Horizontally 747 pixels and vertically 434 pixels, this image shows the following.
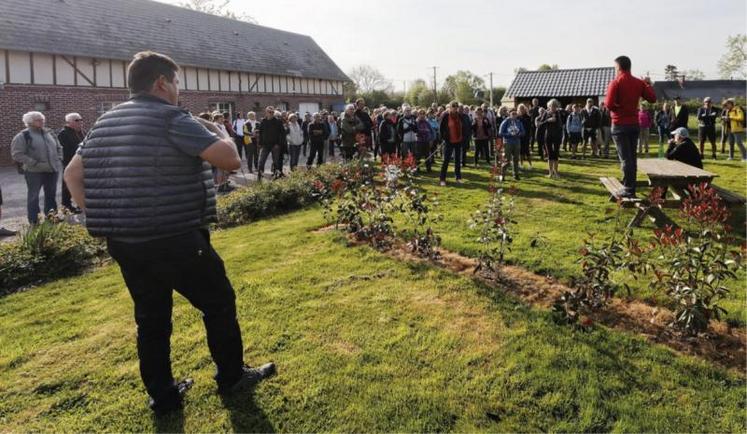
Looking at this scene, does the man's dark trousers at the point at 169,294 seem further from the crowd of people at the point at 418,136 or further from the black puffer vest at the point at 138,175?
the crowd of people at the point at 418,136

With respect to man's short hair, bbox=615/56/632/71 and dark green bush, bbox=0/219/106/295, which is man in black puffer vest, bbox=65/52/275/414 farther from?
man's short hair, bbox=615/56/632/71

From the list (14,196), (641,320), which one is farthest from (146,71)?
(14,196)

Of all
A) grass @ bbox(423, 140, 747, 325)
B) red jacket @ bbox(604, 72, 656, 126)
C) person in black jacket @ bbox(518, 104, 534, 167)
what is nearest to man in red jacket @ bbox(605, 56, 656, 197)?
red jacket @ bbox(604, 72, 656, 126)

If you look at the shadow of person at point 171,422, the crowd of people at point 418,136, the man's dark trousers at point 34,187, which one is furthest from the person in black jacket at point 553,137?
the shadow of person at point 171,422

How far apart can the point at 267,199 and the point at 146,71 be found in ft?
22.6

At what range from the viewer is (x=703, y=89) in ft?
157

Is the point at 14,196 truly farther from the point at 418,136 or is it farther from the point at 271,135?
the point at 418,136

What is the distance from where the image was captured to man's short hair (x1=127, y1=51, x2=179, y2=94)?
2844 millimetres

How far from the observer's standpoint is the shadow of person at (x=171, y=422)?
3098 millimetres

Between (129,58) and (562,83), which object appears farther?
(562,83)

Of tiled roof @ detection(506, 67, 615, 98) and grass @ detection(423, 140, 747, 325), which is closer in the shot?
grass @ detection(423, 140, 747, 325)

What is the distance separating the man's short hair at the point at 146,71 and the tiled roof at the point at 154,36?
20920mm

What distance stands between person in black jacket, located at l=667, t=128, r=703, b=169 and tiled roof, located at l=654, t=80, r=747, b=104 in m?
41.8

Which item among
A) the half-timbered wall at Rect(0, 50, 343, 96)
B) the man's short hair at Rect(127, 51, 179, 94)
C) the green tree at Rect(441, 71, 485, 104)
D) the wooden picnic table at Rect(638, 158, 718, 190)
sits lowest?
the wooden picnic table at Rect(638, 158, 718, 190)
